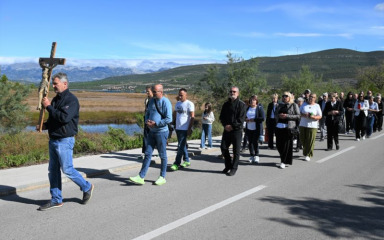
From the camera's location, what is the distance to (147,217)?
519 centimetres

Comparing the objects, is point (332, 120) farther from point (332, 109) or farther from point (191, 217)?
point (191, 217)

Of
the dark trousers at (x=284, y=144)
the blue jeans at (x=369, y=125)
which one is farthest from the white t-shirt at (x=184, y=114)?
the blue jeans at (x=369, y=125)

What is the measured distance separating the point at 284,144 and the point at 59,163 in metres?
5.68

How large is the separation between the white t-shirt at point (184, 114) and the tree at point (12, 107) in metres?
14.9

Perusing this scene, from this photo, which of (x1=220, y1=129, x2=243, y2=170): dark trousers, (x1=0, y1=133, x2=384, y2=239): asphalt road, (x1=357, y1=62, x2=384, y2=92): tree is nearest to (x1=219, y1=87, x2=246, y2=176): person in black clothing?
(x1=220, y1=129, x2=243, y2=170): dark trousers

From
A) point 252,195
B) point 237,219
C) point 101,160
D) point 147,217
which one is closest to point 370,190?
point 252,195

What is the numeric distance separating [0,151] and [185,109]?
409 inches

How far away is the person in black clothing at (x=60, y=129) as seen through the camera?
5.37 meters

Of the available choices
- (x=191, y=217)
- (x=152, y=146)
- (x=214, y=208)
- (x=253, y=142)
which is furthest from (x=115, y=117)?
(x=191, y=217)

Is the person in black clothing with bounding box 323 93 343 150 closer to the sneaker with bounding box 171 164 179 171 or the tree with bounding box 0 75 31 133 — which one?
the sneaker with bounding box 171 164 179 171

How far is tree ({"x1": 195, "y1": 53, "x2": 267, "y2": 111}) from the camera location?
28875mm

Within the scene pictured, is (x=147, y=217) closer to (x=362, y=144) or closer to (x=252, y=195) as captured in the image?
(x=252, y=195)

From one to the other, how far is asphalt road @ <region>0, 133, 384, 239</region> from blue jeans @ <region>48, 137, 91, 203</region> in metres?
0.31

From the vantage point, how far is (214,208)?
562 centimetres
